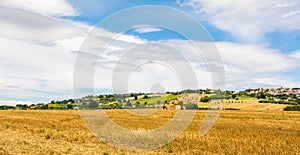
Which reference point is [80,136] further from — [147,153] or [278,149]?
[278,149]

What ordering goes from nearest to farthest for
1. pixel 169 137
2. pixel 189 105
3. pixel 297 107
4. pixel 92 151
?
pixel 92 151 → pixel 169 137 → pixel 189 105 → pixel 297 107

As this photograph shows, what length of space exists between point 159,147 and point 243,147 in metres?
4.12

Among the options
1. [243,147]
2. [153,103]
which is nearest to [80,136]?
[243,147]

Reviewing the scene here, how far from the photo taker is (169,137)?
19266 mm

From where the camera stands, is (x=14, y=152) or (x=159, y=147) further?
(x=159, y=147)

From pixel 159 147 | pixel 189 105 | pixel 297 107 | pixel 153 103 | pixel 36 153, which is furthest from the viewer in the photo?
pixel 297 107

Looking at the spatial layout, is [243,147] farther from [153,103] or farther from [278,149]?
[153,103]

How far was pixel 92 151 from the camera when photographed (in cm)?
1553

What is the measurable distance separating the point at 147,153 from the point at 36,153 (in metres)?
4.89

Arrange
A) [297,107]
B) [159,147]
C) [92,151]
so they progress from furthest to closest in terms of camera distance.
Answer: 1. [297,107]
2. [159,147]
3. [92,151]

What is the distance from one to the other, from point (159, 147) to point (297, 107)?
7152 cm

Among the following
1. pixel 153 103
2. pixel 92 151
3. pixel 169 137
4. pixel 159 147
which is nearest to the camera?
pixel 92 151

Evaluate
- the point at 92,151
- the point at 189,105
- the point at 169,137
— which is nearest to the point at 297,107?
the point at 189,105

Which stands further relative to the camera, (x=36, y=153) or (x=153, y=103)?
(x=153, y=103)
